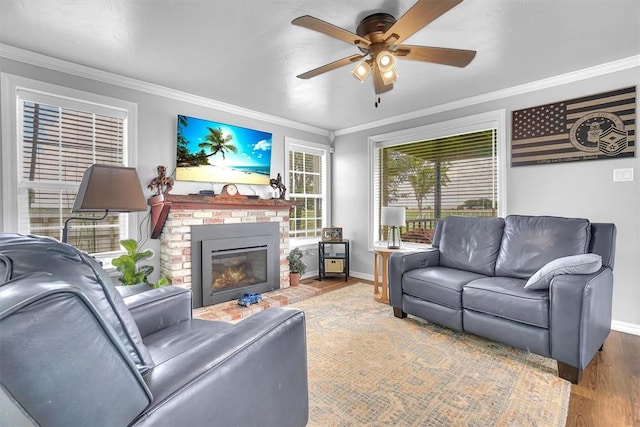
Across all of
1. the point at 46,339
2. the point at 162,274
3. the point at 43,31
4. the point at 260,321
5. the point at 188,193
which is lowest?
the point at 162,274

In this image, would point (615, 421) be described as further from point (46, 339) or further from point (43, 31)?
point (43, 31)

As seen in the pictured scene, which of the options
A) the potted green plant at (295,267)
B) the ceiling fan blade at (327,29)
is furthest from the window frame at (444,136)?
the ceiling fan blade at (327,29)

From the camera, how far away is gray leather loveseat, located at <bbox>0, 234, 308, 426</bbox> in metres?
0.55

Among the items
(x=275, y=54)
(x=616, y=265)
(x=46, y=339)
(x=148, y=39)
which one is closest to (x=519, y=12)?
(x=275, y=54)

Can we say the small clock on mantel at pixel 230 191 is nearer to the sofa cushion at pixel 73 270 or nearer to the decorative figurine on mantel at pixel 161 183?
the decorative figurine on mantel at pixel 161 183

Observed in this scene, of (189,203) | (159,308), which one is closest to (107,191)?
(159,308)

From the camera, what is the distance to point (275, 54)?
2492 mm

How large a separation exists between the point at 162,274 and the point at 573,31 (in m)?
4.13

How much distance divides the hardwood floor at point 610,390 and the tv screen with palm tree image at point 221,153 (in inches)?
139

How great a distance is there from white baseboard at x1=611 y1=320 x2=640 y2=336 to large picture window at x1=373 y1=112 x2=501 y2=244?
141cm

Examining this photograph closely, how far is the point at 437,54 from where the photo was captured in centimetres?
196

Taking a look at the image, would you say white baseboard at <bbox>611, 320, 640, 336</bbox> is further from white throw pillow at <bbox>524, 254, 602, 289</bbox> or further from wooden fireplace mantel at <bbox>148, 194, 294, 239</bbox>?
wooden fireplace mantel at <bbox>148, 194, 294, 239</bbox>

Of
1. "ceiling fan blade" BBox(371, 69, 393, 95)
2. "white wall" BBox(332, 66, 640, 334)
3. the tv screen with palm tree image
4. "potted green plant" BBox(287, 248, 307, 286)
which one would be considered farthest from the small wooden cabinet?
"ceiling fan blade" BBox(371, 69, 393, 95)

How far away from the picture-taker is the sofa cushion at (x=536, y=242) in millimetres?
2412
